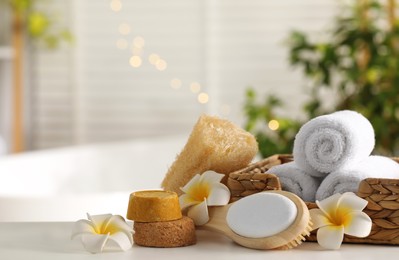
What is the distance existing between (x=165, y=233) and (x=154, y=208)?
28 millimetres

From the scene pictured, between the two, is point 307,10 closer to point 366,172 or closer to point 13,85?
point 13,85

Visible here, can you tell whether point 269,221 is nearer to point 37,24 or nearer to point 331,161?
point 331,161

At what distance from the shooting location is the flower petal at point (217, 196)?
0.88m

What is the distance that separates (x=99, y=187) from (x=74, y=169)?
0.18 m

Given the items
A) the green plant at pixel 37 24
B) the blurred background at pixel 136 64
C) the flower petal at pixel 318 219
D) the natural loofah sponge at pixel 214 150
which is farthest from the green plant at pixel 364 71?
the flower petal at pixel 318 219

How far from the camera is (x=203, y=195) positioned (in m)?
0.90

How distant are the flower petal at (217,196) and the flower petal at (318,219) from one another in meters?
0.09

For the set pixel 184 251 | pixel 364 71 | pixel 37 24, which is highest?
pixel 37 24

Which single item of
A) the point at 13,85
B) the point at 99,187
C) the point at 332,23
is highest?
the point at 332,23

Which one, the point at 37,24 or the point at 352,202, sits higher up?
the point at 37,24

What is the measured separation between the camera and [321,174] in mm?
917

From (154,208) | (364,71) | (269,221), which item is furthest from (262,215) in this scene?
(364,71)

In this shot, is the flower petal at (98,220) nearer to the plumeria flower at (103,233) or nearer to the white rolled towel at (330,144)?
the plumeria flower at (103,233)

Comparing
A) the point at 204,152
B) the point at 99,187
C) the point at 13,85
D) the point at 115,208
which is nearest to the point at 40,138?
the point at 13,85
